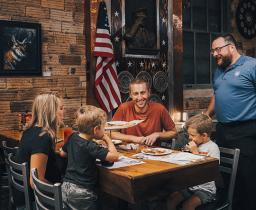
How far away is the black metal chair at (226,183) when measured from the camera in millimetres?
2869

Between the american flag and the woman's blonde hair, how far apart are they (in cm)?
223

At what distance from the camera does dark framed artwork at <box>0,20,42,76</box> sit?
4445mm

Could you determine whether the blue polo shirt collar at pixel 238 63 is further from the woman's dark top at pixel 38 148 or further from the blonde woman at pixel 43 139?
the woman's dark top at pixel 38 148

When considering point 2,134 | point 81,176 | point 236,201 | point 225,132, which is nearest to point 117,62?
A: point 2,134

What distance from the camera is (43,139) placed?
8.64 feet

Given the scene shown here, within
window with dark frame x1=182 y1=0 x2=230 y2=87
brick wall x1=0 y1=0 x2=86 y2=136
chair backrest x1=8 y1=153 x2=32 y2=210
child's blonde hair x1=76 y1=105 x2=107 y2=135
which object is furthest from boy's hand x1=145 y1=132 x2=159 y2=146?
window with dark frame x1=182 y1=0 x2=230 y2=87

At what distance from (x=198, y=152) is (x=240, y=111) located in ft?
2.19

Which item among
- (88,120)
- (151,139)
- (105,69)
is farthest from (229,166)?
(105,69)

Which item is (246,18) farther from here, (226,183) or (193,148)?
(193,148)

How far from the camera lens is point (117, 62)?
5.40 m

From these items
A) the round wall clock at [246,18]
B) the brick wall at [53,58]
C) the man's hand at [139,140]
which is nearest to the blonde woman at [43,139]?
the man's hand at [139,140]

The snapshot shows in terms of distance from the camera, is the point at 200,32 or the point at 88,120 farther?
the point at 200,32

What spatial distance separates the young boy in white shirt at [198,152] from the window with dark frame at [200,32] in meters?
3.46

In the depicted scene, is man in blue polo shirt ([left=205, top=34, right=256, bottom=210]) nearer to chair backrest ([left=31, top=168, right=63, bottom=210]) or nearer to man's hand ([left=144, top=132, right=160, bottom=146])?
man's hand ([left=144, top=132, right=160, bottom=146])
